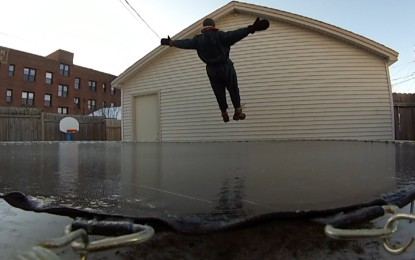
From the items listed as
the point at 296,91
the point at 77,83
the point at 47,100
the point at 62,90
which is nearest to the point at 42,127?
the point at 296,91

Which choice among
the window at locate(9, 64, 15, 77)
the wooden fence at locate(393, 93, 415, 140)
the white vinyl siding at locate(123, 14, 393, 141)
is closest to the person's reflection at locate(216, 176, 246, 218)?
the white vinyl siding at locate(123, 14, 393, 141)

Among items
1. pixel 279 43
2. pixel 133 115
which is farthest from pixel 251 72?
pixel 133 115

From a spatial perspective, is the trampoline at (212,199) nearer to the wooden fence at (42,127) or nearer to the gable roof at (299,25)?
the gable roof at (299,25)

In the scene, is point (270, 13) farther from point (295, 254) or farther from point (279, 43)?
point (295, 254)

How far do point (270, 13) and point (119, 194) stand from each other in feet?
24.4

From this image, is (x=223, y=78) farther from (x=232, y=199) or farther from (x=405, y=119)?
(x=405, y=119)

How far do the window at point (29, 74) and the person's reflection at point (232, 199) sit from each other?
27.6 meters

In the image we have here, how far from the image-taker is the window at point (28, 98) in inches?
945

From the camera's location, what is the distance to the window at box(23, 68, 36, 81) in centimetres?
2422

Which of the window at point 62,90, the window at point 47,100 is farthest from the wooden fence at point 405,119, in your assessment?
the window at point 62,90

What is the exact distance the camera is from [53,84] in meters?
26.1

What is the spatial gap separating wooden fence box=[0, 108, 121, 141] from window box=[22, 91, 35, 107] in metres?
13.7

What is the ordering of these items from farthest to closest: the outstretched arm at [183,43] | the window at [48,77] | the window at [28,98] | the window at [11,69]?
1. the window at [48,77]
2. the window at [28,98]
3. the window at [11,69]
4. the outstretched arm at [183,43]

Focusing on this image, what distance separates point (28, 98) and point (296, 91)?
77.3 feet
